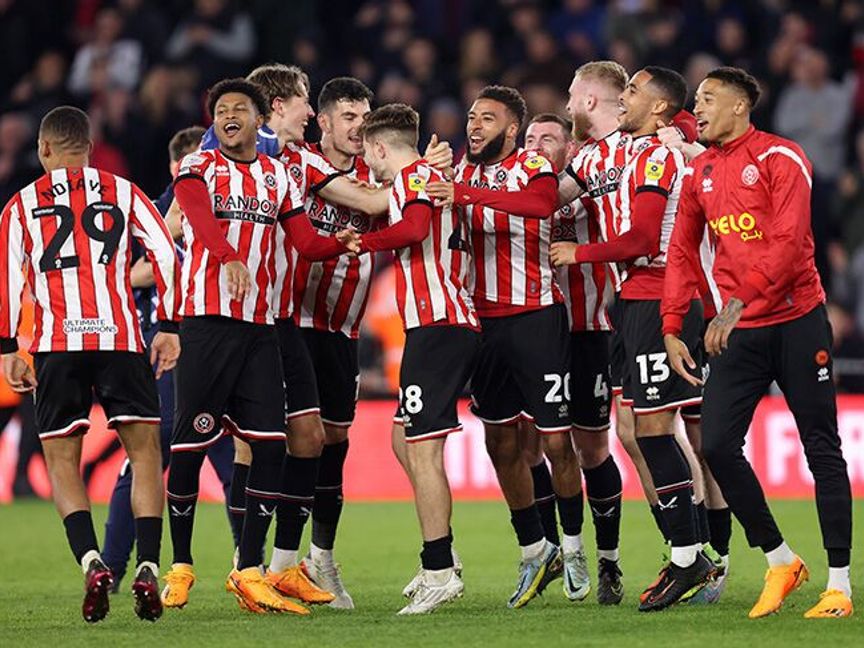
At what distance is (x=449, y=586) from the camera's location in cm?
766

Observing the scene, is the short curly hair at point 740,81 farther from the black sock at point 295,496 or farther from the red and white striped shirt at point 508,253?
the black sock at point 295,496

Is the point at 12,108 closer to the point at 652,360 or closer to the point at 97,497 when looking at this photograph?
the point at 97,497

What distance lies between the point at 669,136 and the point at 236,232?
78.6 inches

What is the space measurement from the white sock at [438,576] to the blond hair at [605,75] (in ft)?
8.22

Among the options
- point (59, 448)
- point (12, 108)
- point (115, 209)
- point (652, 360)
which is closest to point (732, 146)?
point (652, 360)

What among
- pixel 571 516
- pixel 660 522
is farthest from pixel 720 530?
pixel 571 516

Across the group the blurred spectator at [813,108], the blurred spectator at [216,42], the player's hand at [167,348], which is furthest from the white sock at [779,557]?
the blurred spectator at [216,42]

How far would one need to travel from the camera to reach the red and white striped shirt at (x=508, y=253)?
8.14m

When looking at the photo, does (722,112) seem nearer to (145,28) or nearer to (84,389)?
(84,389)

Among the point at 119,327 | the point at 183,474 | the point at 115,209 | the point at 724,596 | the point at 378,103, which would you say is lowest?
the point at 724,596

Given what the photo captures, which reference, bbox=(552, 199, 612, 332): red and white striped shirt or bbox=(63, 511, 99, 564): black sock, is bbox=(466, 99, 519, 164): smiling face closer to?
bbox=(552, 199, 612, 332): red and white striped shirt

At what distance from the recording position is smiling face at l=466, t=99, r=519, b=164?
819cm

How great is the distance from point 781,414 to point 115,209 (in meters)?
7.61

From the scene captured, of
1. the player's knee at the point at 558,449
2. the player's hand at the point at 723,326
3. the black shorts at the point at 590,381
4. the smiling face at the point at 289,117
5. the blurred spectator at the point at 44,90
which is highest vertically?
the blurred spectator at the point at 44,90
